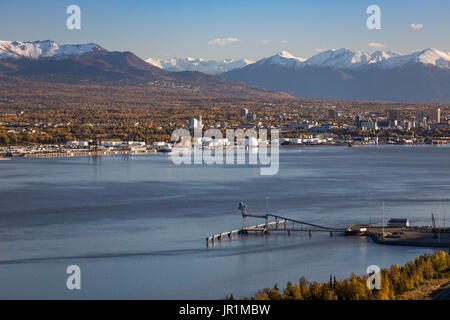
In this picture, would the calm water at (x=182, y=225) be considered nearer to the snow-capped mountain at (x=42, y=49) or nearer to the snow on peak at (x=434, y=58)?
the snow-capped mountain at (x=42, y=49)

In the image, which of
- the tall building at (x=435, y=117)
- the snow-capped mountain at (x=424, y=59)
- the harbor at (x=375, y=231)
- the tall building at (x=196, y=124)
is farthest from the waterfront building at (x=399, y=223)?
the snow-capped mountain at (x=424, y=59)

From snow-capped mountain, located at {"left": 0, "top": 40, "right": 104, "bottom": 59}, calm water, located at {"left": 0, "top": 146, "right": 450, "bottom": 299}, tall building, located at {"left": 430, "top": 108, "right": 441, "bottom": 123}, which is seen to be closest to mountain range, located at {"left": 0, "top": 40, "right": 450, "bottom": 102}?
snow-capped mountain, located at {"left": 0, "top": 40, "right": 104, "bottom": 59}

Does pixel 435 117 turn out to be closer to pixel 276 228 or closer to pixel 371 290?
pixel 276 228

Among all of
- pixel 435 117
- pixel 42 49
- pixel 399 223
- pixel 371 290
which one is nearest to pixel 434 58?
pixel 42 49

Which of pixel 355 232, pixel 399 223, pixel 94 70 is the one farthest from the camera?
pixel 94 70

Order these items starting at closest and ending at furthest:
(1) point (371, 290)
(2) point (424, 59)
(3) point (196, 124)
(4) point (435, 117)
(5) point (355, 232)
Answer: (1) point (371, 290), (5) point (355, 232), (3) point (196, 124), (4) point (435, 117), (2) point (424, 59)
